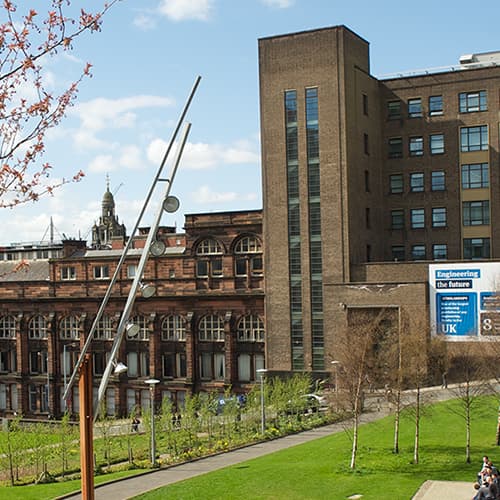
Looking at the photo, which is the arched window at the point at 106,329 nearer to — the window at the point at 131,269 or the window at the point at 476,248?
the window at the point at 131,269

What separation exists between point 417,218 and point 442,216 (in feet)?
7.46

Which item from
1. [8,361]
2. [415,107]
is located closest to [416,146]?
[415,107]

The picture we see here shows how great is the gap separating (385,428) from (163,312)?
111ft

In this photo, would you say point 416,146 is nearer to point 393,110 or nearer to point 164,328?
point 393,110

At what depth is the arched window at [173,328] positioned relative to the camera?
7500 cm

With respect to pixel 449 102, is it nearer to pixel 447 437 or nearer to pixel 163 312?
pixel 163 312

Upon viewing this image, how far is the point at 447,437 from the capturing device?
42250 mm

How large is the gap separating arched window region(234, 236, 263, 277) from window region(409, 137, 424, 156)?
642 inches

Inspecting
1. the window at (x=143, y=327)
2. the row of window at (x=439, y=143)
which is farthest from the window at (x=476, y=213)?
the window at (x=143, y=327)

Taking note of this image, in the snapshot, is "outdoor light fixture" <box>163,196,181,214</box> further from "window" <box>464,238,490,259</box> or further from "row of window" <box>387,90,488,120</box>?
"row of window" <box>387,90,488,120</box>

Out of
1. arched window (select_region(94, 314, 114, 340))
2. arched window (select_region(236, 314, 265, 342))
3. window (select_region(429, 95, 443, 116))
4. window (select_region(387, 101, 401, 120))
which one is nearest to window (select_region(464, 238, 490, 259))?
window (select_region(429, 95, 443, 116))

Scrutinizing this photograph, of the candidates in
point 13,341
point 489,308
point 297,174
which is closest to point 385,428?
point 489,308

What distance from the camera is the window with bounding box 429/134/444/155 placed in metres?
73.1

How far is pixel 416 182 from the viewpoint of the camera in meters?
74.3
